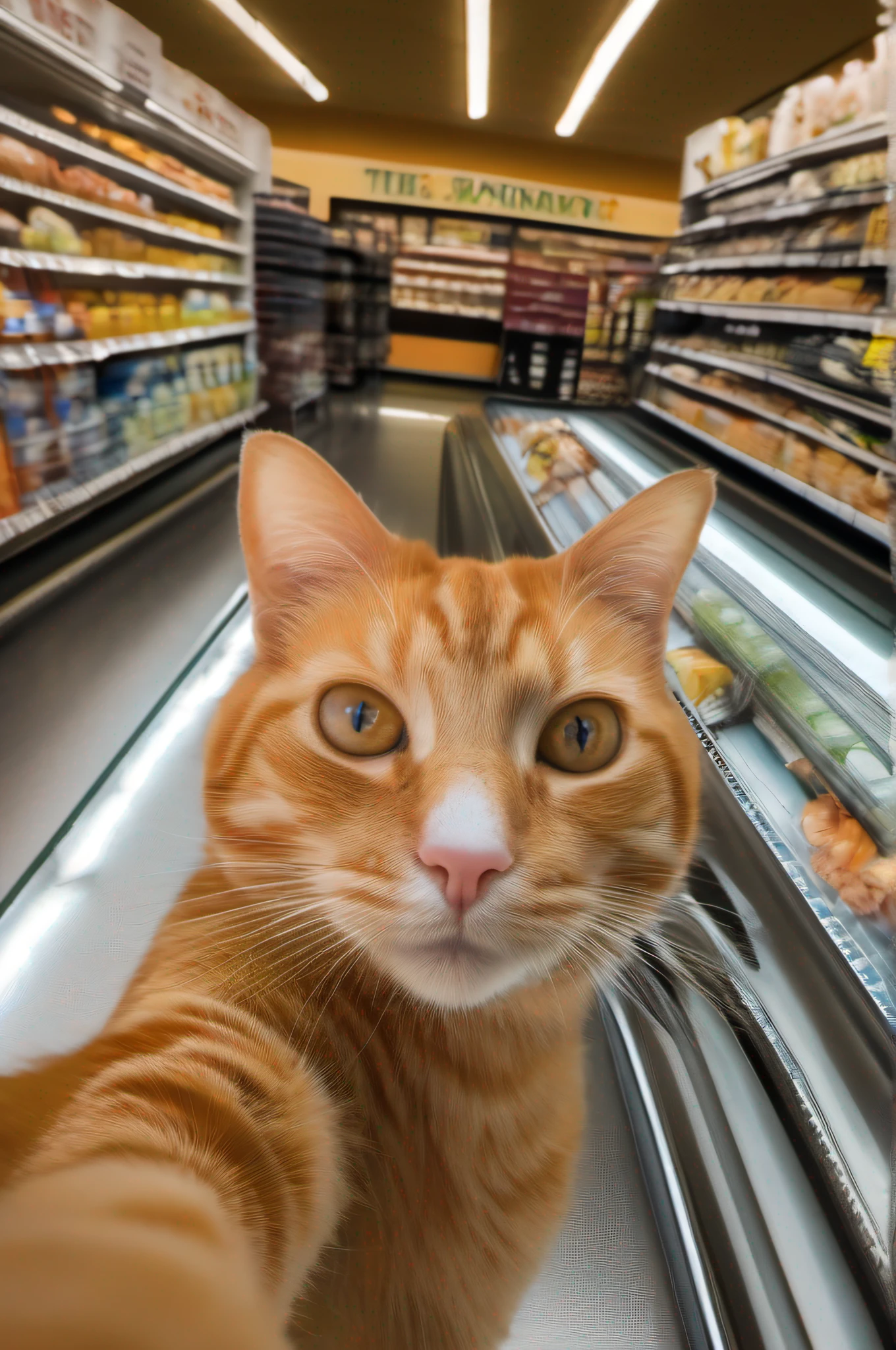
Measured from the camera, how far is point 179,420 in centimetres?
105

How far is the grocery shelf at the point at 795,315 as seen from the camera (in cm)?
49

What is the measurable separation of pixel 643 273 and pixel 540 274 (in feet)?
0.32

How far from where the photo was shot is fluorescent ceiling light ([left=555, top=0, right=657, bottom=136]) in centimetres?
53

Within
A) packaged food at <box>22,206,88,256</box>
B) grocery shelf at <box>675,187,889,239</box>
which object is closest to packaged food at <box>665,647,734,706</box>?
grocery shelf at <box>675,187,889,239</box>

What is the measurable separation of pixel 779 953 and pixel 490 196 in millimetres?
725

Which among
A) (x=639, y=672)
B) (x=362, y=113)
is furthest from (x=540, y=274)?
(x=639, y=672)

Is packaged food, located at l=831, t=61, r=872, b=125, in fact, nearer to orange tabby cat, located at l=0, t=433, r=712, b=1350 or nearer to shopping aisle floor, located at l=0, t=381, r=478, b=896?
orange tabby cat, located at l=0, t=433, r=712, b=1350

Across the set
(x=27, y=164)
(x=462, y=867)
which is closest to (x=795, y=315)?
(x=462, y=867)

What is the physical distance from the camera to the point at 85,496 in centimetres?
109

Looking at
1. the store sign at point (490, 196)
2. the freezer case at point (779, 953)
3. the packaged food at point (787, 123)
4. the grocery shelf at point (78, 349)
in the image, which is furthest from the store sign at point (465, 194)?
the grocery shelf at point (78, 349)

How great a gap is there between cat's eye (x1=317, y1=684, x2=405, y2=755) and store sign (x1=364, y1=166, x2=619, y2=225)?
0.50 metres

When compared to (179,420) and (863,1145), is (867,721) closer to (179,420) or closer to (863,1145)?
(863,1145)

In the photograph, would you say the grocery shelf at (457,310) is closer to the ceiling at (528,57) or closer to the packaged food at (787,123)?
the ceiling at (528,57)

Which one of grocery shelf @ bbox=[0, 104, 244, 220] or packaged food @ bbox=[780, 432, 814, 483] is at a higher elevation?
grocery shelf @ bbox=[0, 104, 244, 220]
